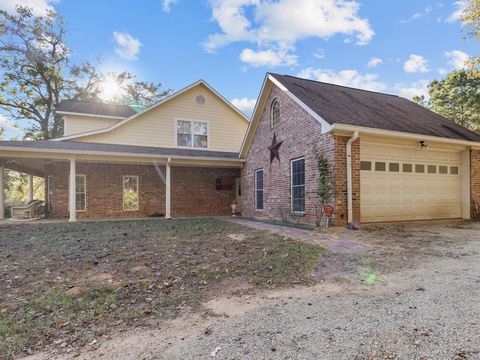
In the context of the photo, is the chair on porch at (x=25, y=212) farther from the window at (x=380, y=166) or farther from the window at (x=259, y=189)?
the window at (x=380, y=166)

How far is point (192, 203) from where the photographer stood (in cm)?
1451

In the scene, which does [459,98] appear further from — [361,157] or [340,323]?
[340,323]

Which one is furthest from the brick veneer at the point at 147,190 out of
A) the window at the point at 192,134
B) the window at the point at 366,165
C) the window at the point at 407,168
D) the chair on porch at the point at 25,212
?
the window at the point at 407,168

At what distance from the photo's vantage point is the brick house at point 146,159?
40.1 ft

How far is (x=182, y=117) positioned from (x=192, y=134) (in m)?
1.04

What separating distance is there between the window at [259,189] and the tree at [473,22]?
10965mm

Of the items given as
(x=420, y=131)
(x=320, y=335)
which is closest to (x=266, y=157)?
(x=420, y=131)

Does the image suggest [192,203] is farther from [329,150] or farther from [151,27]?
[151,27]

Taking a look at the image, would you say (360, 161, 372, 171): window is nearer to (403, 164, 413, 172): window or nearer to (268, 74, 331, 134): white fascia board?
(403, 164, 413, 172): window

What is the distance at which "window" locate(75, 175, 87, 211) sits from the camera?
512 inches

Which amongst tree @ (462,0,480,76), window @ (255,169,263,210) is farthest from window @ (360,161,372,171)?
tree @ (462,0,480,76)

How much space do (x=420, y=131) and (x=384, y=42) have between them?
6765 mm

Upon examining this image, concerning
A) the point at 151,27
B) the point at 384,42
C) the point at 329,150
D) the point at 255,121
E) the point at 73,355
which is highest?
the point at 151,27

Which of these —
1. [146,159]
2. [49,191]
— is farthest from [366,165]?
[49,191]
